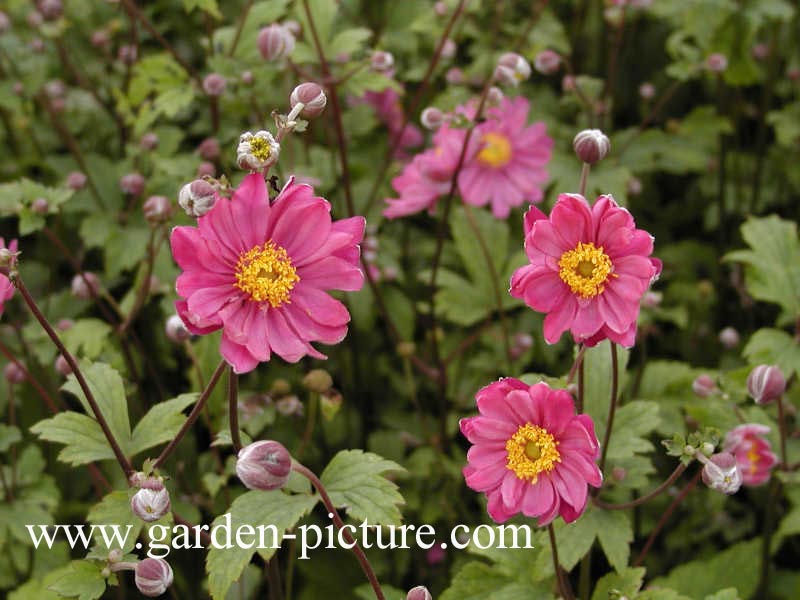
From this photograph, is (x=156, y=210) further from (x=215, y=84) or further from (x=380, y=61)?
(x=380, y=61)

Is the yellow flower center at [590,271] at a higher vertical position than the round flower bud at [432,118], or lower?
higher

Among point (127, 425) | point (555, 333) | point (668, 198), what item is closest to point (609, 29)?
point (668, 198)

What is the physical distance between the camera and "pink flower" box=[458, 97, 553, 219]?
3.03 metres

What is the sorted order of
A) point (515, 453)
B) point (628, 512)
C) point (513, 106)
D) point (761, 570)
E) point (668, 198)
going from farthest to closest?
point (668, 198), point (513, 106), point (628, 512), point (761, 570), point (515, 453)

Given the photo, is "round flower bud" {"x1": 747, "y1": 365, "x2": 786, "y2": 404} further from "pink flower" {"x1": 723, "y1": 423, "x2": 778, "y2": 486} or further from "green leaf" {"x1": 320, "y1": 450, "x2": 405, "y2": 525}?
"green leaf" {"x1": 320, "y1": 450, "x2": 405, "y2": 525}

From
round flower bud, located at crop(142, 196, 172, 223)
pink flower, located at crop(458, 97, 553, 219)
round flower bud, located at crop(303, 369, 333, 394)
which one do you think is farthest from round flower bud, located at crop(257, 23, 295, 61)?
round flower bud, located at crop(303, 369, 333, 394)

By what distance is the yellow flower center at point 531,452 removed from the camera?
5.45 ft

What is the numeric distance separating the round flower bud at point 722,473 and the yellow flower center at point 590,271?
0.36 metres

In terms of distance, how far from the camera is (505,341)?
2.78 m

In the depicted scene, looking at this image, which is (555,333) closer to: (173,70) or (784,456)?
(784,456)

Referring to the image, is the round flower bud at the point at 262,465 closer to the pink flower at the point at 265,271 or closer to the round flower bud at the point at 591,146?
the pink flower at the point at 265,271

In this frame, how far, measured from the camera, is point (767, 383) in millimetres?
1913

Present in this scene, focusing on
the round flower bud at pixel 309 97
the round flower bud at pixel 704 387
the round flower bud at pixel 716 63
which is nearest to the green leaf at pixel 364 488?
the round flower bud at pixel 309 97

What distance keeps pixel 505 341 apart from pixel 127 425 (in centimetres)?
124
